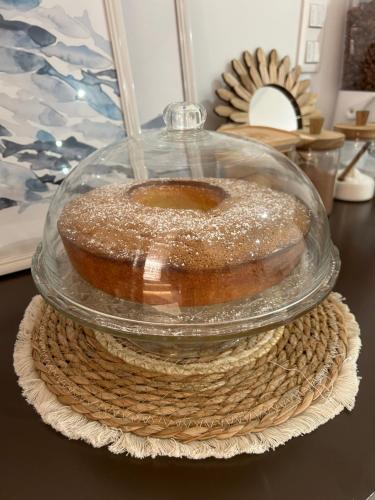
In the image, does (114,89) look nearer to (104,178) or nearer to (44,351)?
(104,178)

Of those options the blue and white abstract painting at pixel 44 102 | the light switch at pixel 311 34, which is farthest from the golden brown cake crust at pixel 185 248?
the light switch at pixel 311 34

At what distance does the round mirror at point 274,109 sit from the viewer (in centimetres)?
119

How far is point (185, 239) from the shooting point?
0.46 meters

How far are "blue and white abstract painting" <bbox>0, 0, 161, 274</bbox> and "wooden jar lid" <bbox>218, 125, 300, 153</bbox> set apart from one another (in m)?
0.33

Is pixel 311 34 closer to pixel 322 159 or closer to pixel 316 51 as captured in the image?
pixel 316 51

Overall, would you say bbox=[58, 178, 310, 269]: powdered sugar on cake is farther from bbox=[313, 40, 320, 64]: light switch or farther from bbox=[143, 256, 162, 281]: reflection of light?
bbox=[313, 40, 320, 64]: light switch

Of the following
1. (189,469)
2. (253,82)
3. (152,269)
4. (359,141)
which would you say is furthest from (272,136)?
(189,469)

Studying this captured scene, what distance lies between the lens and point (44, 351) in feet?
1.85

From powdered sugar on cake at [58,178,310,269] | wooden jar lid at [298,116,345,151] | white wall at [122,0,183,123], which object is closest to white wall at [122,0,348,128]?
white wall at [122,0,183,123]

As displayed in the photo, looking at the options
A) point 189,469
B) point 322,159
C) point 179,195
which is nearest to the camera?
point 189,469

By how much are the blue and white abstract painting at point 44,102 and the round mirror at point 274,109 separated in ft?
1.53

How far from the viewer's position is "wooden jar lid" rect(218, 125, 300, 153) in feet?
2.98

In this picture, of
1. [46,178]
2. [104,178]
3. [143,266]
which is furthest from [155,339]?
[46,178]

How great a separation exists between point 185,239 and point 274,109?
0.94m
